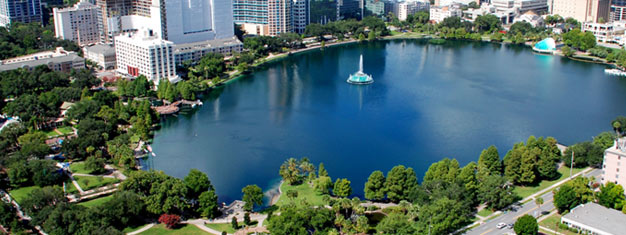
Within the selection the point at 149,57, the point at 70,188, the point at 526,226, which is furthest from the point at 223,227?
the point at 149,57

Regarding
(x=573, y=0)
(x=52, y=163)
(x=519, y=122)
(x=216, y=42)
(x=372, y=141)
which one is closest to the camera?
(x=52, y=163)

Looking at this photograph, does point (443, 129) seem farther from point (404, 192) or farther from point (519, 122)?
point (404, 192)

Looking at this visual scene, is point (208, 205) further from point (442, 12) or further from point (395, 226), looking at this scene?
point (442, 12)

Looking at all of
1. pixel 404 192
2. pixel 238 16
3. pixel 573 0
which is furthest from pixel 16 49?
pixel 573 0

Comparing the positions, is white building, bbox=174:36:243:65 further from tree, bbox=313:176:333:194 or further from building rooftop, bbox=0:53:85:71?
tree, bbox=313:176:333:194

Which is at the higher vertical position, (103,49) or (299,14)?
(299,14)

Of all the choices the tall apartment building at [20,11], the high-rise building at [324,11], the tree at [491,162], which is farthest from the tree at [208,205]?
the high-rise building at [324,11]

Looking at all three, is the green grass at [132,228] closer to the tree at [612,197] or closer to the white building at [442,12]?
the tree at [612,197]
